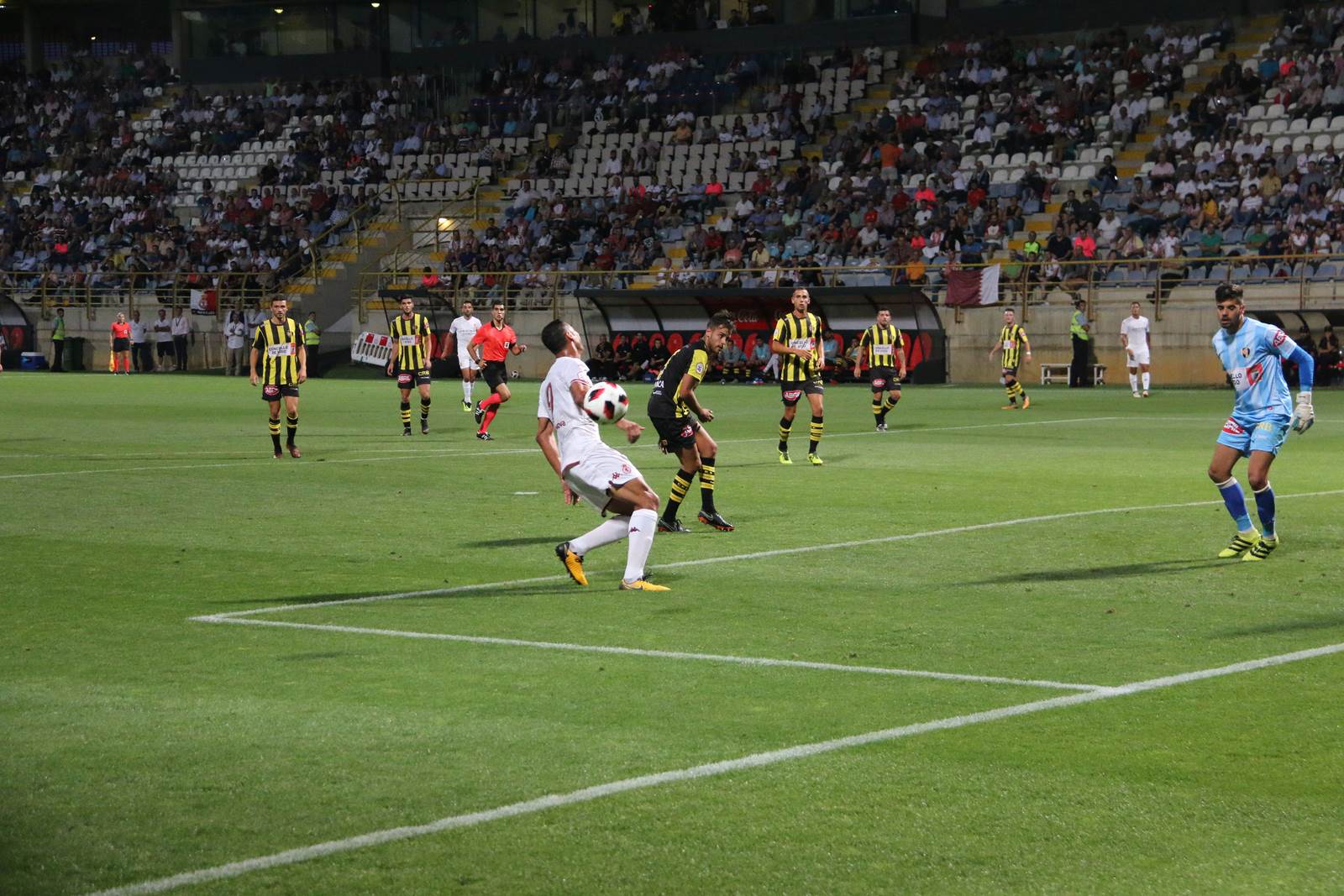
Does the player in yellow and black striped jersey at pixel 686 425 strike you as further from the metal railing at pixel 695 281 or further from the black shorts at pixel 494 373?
the metal railing at pixel 695 281

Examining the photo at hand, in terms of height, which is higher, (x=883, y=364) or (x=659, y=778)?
(x=883, y=364)

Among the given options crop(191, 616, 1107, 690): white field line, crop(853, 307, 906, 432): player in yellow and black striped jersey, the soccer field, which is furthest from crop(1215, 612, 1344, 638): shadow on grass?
crop(853, 307, 906, 432): player in yellow and black striped jersey

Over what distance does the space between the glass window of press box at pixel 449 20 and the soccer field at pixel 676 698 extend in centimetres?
4211

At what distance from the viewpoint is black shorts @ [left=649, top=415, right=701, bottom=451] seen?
14953mm

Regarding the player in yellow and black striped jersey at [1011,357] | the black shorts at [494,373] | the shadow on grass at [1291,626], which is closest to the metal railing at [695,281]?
the player in yellow and black striped jersey at [1011,357]

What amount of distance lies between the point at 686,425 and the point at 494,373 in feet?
41.8

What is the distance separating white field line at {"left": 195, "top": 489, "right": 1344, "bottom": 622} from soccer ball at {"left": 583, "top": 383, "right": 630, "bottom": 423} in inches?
53.9

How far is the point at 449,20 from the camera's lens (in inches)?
2493

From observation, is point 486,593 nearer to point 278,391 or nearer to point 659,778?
point 659,778

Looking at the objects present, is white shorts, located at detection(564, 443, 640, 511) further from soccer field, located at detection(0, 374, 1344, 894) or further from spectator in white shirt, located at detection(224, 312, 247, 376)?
spectator in white shirt, located at detection(224, 312, 247, 376)

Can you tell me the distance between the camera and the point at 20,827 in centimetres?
586

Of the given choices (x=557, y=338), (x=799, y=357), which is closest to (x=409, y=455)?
(x=799, y=357)

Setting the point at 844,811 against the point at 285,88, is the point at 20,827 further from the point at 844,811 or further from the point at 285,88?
the point at 285,88

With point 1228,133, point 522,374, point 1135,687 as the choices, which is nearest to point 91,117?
point 522,374
